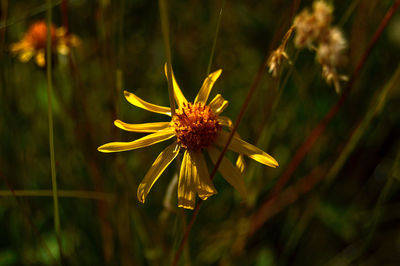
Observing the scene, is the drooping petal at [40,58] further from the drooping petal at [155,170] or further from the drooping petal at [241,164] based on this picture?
the drooping petal at [241,164]

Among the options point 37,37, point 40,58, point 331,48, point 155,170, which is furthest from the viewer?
point 37,37

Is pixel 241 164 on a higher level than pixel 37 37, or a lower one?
lower

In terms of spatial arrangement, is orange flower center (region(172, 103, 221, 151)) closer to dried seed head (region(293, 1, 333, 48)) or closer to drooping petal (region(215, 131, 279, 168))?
drooping petal (region(215, 131, 279, 168))

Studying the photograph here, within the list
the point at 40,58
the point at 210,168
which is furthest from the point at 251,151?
the point at 40,58

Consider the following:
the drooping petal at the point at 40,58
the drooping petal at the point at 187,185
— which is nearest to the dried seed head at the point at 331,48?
the drooping petal at the point at 187,185

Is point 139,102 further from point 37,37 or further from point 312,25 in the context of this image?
point 37,37

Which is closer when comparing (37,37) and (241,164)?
(241,164)

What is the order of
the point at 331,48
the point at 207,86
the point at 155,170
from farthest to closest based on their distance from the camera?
the point at 207,86 → the point at 155,170 → the point at 331,48
